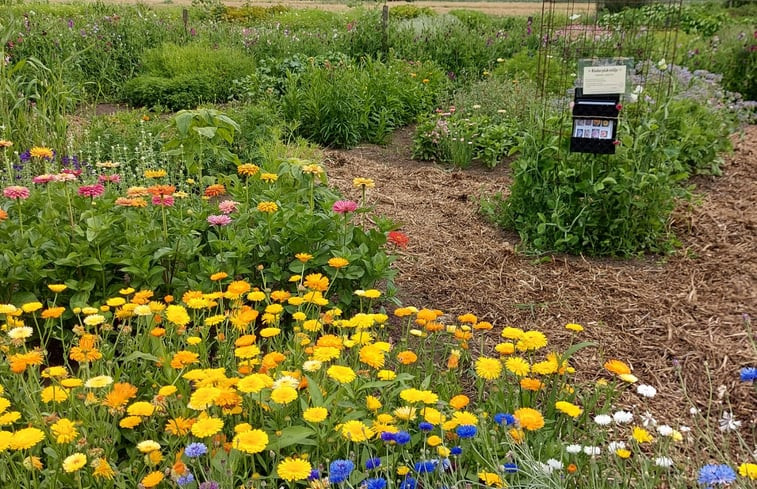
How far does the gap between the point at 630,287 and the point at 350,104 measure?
4081mm

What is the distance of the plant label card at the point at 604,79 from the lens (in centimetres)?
382

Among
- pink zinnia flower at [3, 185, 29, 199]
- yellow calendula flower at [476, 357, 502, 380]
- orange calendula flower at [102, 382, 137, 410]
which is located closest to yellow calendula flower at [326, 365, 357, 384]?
yellow calendula flower at [476, 357, 502, 380]

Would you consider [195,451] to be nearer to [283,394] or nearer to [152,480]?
[152,480]

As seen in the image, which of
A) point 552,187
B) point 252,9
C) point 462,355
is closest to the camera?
point 462,355

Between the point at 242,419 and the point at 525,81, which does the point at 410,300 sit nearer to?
the point at 242,419

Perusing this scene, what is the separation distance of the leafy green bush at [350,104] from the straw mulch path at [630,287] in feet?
6.27

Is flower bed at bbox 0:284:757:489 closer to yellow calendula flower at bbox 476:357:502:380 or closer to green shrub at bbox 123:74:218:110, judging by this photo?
yellow calendula flower at bbox 476:357:502:380

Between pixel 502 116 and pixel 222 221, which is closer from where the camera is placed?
pixel 222 221

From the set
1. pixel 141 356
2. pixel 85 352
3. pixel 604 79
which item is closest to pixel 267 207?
pixel 141 356

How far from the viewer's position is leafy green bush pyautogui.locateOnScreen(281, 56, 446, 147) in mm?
6945

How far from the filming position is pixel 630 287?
12.0 ft

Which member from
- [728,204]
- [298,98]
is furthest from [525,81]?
[728,204]

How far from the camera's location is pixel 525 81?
8.21 metres

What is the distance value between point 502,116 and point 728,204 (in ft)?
8.74
